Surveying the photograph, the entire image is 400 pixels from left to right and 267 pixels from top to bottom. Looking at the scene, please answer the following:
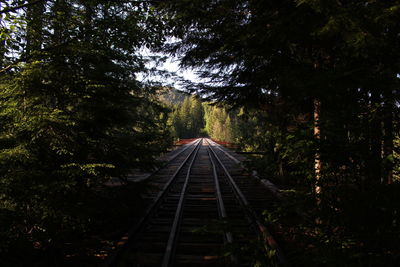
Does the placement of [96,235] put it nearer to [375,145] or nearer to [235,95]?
[235,95]

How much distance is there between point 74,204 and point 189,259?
80.1 inches

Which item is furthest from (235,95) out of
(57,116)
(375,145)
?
(57,116)

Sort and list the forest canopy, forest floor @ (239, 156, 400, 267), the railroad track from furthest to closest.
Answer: the railroad track
the forest canopy
forest floor @ (239, 156, 400, 267)

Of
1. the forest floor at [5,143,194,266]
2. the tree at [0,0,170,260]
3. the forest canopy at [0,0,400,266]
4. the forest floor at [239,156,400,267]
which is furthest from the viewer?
the forest floor at [5,143,194,266]

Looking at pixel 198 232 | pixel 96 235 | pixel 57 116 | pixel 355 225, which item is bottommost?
pixel 96 235

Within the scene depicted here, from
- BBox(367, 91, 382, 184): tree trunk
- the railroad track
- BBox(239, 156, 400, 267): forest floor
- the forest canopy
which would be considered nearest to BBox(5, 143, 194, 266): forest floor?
the forest canopy

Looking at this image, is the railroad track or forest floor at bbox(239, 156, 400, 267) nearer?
forest floor at bbox(239, 156, 400, 267)

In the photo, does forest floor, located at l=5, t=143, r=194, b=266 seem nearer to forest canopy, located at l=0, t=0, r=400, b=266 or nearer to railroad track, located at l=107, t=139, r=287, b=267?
forest canopy, located at l=0, t=0, r=400, b=266

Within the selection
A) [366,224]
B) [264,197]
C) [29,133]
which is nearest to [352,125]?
[366,224]

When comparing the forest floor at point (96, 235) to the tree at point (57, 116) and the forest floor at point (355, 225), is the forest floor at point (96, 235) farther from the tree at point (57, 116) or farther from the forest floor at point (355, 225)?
the forest floor at point (355, 225)

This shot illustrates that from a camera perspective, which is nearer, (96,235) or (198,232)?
(198,232)

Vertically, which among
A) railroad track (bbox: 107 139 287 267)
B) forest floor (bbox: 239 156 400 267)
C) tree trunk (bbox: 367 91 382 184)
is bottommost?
railroad track (bbox: 107 139 287 267)

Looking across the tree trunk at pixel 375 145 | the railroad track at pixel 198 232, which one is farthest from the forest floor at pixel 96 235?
the tree trunk at pixel 375 145

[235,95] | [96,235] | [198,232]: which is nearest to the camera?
[198,232]
